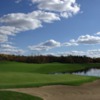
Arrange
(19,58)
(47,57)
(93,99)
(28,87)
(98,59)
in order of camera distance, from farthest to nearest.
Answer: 1. (98,59)
2. (47,57)
3. (19,58)
4. (28,87)
5. (93,99)

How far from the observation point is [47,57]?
153625mm

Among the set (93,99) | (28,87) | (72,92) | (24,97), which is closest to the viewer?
(24,97)

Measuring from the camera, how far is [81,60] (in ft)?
523

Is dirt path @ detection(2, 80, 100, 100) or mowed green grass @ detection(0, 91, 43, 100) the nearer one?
mowed green grass @ detection(0, 91, 43, 100)

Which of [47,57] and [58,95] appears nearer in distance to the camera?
[58,95]

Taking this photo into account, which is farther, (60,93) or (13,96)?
(60,93)

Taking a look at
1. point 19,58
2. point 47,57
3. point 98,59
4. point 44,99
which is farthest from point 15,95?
point 98,59

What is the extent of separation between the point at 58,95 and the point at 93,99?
305 centimetres

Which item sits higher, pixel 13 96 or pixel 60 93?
pixel 13 96

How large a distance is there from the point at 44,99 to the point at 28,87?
20.4 feet

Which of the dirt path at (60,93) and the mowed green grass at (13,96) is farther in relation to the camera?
the dirt path at (60,93)

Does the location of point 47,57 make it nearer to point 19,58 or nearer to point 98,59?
point 19,58

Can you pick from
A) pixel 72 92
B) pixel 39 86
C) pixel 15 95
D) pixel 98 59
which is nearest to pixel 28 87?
pixel 39 86

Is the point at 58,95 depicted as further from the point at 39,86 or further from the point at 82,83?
the point at 82,83
